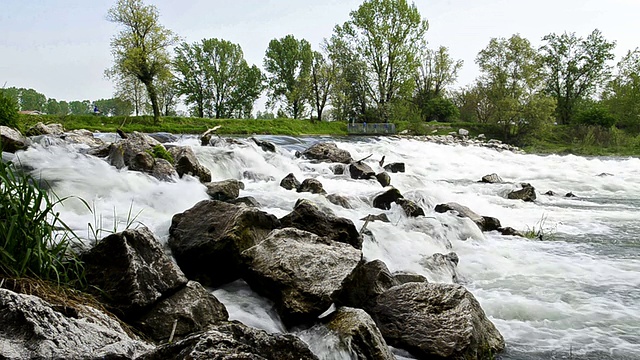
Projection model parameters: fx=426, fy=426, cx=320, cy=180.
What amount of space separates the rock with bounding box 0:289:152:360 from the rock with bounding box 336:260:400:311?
6.84ft

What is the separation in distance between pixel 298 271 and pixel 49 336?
2.15 metres

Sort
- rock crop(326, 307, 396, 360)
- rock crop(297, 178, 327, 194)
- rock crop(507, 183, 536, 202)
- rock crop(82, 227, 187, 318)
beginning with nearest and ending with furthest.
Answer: rock crop(326, 307, 396, 360)
rock crop(82, 227, 187, 318)
rock crop(297, 178, 327, 194)
rock crop(507, 183, 536, 202)

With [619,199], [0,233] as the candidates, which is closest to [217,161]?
[0,233]

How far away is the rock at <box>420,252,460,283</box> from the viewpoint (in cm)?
592

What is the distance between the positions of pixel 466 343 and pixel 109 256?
3092mm

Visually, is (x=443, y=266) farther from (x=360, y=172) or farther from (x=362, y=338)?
(x=360, y=172)

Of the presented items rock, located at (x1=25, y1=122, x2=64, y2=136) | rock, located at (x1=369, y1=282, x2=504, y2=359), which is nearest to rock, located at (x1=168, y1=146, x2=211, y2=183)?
rock, located at (x1=25, y1=122, x2=64, y2=136)

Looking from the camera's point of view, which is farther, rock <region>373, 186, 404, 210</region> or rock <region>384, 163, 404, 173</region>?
rock <region>384, 163, 404, 173</region>

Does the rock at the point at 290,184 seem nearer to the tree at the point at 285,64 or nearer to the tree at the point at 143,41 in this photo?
the tree at the point at 143,41

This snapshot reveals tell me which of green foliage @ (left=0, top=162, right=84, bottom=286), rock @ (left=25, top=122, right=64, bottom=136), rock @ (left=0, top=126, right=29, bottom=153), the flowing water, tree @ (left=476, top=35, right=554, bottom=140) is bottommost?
the flowing water

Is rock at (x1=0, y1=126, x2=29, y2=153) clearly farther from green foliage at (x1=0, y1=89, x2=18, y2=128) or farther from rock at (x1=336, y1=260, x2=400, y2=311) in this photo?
rock at (x1=336, y1=260, x2=400, y2=311)

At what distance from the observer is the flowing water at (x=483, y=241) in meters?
4.34

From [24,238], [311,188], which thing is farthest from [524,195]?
[24,238]

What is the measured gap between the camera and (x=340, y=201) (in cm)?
Answer: 896
